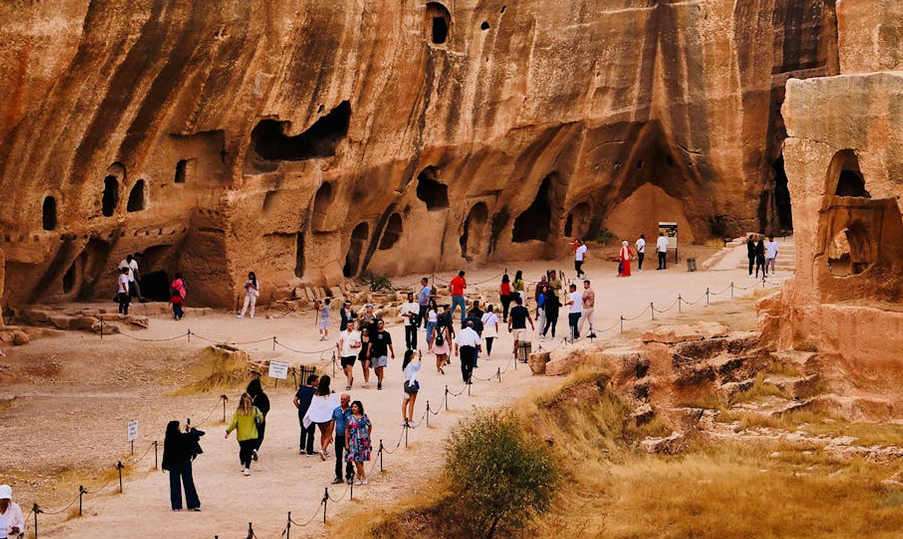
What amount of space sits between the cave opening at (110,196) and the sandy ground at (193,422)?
236 cm

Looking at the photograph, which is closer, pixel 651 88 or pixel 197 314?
pixel 197 314

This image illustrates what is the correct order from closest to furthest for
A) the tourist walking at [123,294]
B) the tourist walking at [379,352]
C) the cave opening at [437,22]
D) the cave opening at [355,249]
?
the tourist walking at [379,352], the tourist walking at [123,294], the cave opening at [437,22], the cave opening at [355,249]

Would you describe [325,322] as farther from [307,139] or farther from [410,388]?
[410,388]

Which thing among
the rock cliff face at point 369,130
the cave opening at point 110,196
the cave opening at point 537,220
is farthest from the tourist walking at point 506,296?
the cave opening at point 537,220

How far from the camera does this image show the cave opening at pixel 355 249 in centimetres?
4138

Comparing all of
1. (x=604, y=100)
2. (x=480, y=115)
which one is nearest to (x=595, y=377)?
(x=480, y=115)

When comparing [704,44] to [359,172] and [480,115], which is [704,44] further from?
[359,172]

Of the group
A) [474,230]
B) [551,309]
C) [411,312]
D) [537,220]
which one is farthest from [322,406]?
[537,220]

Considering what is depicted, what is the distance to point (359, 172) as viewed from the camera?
39031 millimetres

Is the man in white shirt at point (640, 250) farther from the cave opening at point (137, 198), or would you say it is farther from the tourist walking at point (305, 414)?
the tourist walking at point (305, 414)

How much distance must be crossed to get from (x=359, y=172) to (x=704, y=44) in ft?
34.1

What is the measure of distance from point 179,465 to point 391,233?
2146cm

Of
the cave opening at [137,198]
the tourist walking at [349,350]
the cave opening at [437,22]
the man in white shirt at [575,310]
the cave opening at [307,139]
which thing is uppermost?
the cave opening at [437,22]

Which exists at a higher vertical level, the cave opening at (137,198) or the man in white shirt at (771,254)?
the cave opening at (137,198)
